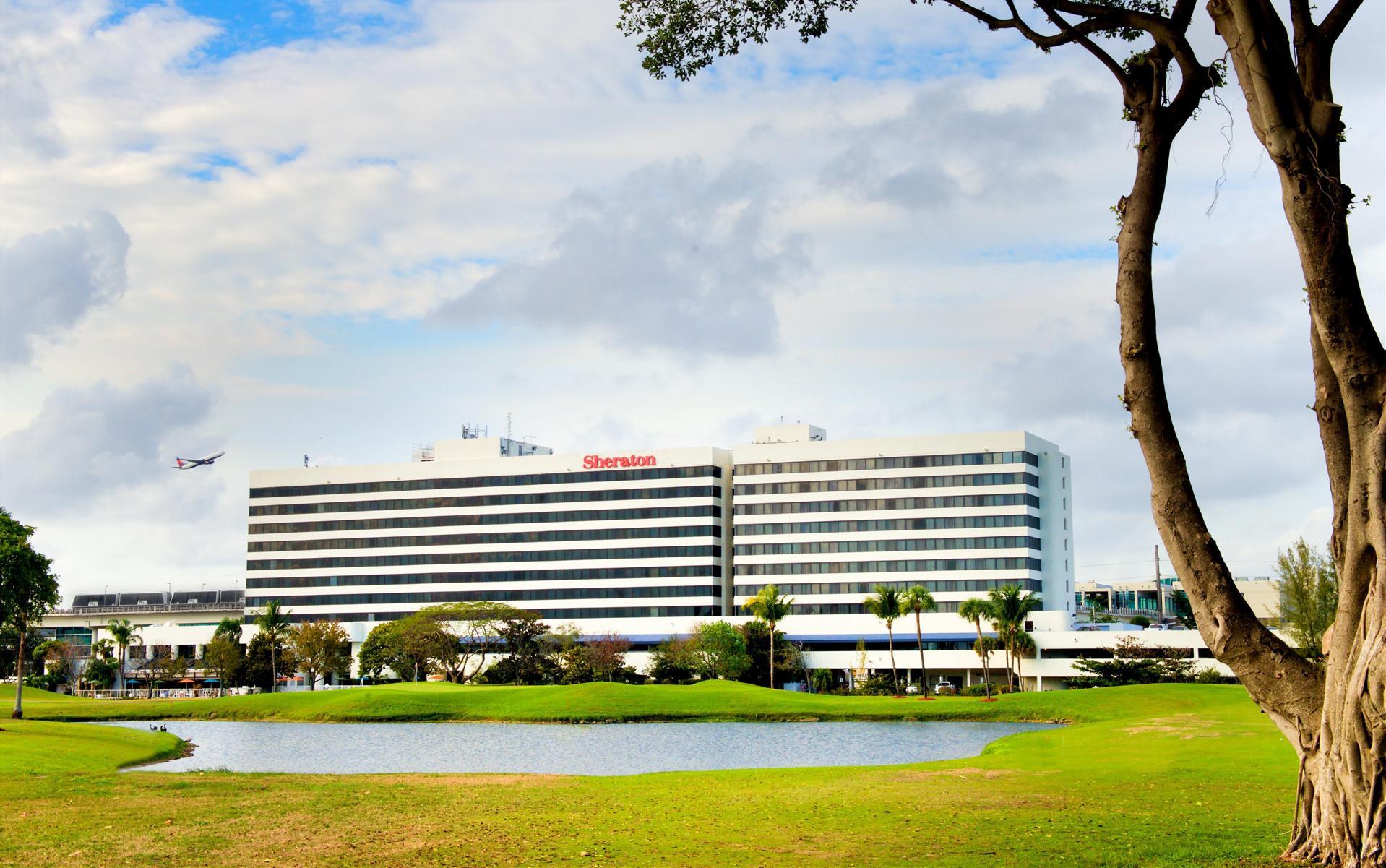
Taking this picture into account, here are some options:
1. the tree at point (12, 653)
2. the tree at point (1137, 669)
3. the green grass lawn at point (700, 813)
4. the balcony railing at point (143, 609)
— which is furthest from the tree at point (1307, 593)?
the balcony railing at point (143, 609)

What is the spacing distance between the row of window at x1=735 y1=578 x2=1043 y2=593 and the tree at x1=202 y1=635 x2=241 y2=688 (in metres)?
52.2

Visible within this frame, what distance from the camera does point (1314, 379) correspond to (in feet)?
48.3

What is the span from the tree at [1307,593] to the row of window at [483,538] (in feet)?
234

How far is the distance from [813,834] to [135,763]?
1227 inches

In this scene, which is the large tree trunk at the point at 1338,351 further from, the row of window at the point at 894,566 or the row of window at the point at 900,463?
the row of window at the point at 900,463

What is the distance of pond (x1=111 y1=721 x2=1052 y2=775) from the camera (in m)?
41.9

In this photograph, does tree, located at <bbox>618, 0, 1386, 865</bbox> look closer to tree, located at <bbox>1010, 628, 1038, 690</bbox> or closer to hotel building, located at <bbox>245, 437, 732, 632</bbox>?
tree, located at <bbox>1010, 628, 1038, 690</bbox>

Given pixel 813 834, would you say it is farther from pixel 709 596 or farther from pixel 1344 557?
pixel 709 596

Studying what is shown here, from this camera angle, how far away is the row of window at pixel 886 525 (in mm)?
128500

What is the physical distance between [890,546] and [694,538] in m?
21.9

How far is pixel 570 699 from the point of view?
7719 centimetres

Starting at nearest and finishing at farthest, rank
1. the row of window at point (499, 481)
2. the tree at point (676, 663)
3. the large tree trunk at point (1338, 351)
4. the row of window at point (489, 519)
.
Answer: the large tree trunk at point (1338, 351) → the tree at point (676, 663) → the row of window at point (489, 519) → the row of window at point (499, 481)

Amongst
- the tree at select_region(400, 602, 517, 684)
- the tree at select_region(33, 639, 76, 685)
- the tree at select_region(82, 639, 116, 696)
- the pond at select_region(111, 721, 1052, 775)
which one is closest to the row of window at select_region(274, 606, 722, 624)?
the tree at select_region(400, 602, 517, 684)

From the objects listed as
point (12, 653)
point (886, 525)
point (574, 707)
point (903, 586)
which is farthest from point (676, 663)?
point (12, 653)
